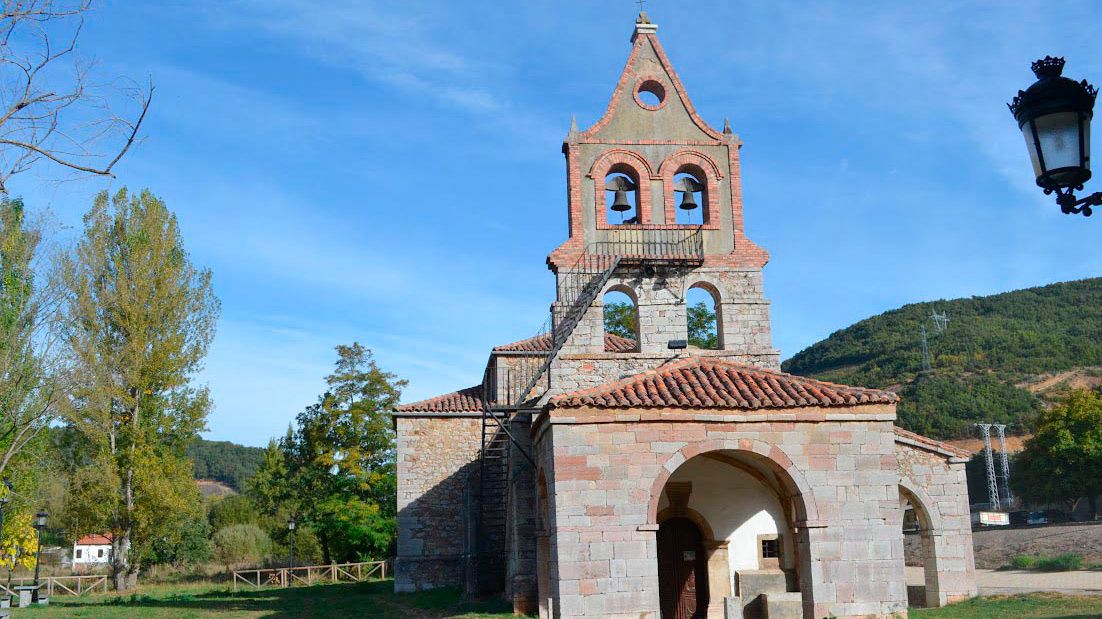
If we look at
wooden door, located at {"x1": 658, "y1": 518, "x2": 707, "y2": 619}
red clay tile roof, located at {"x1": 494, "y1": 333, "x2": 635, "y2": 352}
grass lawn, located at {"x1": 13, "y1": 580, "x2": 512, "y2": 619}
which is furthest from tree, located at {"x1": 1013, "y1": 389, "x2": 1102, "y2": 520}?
wooden door, located at {"x1": 658, "y1": 518, "x2": 707, "y2": 619}

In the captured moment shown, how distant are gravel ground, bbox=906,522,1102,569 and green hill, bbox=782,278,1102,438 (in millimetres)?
32673

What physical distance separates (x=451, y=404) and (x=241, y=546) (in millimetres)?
26337

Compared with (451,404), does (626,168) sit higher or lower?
higher

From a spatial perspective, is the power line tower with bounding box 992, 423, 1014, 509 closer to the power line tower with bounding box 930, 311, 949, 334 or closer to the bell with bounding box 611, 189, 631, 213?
the power line tower with bounding box 930, 311, 949, 334

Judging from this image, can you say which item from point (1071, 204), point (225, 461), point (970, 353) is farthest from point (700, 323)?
point (225, 461)

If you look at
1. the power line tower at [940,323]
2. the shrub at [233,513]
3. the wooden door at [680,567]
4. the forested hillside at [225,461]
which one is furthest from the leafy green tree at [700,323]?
the forested hillside at [225,461]

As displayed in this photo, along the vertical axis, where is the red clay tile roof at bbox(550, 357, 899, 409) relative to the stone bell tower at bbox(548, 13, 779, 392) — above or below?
below

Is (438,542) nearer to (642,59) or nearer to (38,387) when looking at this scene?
(38,387)

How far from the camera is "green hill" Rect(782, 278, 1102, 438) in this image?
66.3 m

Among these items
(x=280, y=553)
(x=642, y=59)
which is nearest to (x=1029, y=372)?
(x=280, y=553)

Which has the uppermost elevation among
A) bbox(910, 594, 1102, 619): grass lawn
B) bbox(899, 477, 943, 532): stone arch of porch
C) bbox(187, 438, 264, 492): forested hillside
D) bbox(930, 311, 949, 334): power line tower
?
bbox(930, 311, 949, 334): power line tower

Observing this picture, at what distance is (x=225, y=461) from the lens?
330 ft

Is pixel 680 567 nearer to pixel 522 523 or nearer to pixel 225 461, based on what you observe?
pixel 522 523

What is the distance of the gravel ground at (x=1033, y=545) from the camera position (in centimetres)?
2764
